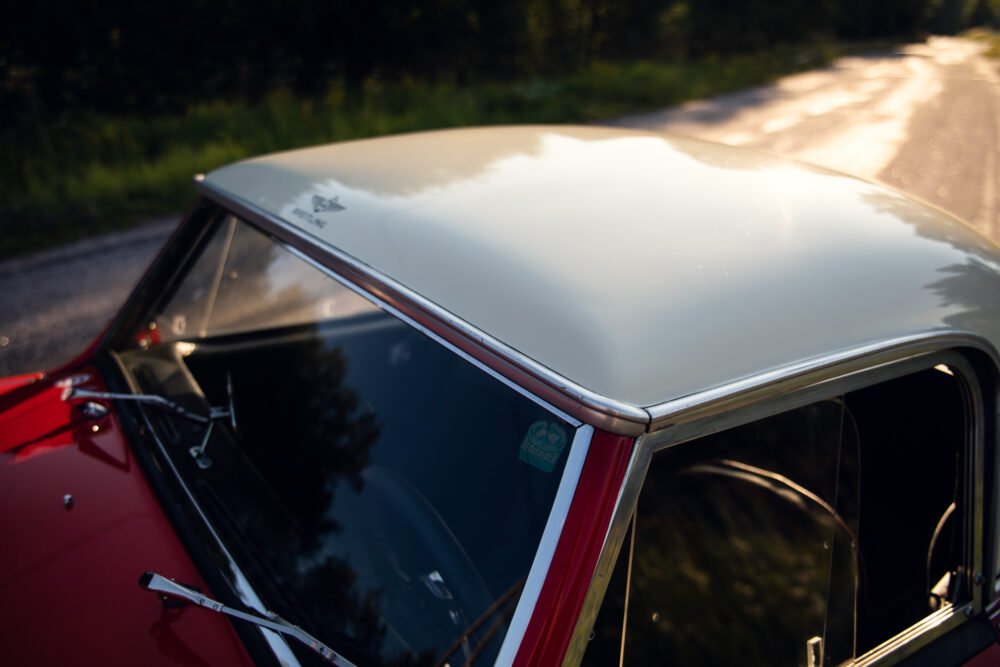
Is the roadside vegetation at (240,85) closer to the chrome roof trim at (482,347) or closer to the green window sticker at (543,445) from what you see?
the chrome roof trim at (482,347)

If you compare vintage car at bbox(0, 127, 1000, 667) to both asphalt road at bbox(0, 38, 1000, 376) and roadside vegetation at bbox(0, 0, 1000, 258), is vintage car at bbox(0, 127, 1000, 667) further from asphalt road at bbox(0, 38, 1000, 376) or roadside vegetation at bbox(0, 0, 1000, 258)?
roadside vegetation at bbox(0, 0, 1000, 258)

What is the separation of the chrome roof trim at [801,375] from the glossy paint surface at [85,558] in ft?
2.74

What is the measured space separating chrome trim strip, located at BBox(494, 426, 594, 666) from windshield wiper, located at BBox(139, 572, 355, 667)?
289 millimetres

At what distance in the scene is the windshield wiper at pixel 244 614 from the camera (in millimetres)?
1194

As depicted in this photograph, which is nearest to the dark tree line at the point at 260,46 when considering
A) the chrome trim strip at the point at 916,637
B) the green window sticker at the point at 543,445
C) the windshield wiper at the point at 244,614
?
the windshield wiper at the point at 244,614

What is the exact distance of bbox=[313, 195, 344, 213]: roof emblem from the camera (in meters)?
1.74

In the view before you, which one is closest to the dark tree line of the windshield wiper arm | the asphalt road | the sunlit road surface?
the asphalt road

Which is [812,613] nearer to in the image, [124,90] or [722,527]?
[722,527]

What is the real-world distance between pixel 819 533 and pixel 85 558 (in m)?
1.45

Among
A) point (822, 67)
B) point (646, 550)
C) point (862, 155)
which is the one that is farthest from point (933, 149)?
point (822, 67)

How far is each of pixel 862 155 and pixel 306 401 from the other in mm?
11031

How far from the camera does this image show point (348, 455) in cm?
170

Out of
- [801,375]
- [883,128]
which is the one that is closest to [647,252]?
[801,375]

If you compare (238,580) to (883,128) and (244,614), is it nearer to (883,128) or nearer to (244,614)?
(244,614)
